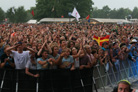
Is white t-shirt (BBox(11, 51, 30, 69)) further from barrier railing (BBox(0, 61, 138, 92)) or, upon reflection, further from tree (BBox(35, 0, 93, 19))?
tree (BBox(35, 0, 93, 19))

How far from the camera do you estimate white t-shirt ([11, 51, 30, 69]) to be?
22.3 feet

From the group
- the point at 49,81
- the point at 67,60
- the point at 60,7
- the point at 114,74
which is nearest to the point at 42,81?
the point at 49,81

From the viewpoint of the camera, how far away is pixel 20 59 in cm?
686

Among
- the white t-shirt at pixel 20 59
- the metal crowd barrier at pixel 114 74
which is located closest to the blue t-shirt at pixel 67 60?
the white t-shirt at pixel 20 59

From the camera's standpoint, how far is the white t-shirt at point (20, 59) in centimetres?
680

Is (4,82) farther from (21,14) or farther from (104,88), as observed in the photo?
(21,14)

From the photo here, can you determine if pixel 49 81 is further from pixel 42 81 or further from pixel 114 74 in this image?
pixel 114 74

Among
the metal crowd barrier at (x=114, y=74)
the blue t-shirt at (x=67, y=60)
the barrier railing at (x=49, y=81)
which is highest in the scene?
the blue t-shirt at (x=67, y=60)

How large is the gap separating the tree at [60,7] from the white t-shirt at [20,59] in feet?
276

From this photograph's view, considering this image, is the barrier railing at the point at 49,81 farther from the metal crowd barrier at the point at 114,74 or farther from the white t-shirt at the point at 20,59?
the metal crowd barrier at the point at 114,74

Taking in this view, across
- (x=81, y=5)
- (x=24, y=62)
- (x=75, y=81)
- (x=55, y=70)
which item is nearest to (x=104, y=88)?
(x=75, y=81)

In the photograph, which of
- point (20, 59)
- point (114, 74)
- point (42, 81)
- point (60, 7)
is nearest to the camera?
point (42, 81)

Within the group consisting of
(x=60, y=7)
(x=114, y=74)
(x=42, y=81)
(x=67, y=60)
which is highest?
(x=67, y=60)

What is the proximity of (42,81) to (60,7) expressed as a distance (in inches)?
3340
